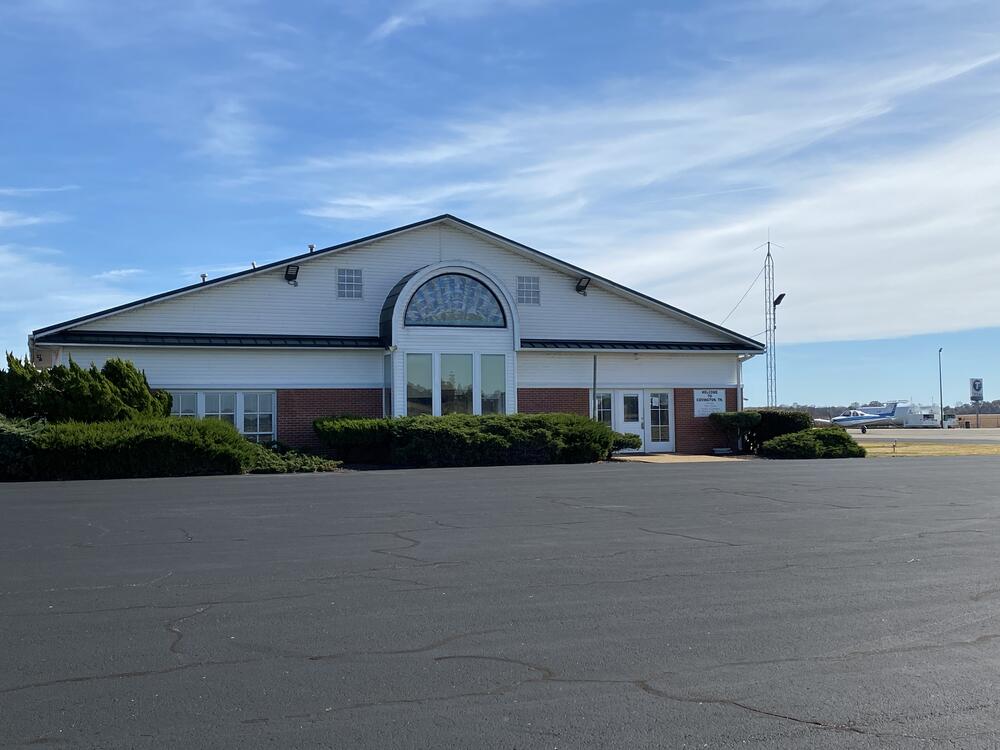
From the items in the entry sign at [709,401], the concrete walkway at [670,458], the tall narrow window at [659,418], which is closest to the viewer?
the concrete walkway at [670,458]

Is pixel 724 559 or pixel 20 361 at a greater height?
pixel 20 361

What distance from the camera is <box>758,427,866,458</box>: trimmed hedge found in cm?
2941

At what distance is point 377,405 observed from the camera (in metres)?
30.3

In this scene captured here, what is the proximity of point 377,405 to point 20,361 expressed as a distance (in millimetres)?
9787

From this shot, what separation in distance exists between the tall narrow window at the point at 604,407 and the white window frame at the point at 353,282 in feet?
26.8

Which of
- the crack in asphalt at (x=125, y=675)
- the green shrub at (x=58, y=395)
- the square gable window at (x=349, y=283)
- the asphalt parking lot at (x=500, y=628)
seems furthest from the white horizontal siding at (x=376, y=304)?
the crack in asphalt at (x=125, y=675)

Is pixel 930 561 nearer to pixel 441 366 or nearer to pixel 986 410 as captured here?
pixel 441 366

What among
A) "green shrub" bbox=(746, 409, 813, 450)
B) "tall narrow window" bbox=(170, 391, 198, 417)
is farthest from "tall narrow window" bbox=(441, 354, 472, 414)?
"green shrub" bbox=(746, 409, 813, 450)

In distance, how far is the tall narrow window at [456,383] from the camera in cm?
3033

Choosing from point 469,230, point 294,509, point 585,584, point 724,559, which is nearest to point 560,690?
point 585,584

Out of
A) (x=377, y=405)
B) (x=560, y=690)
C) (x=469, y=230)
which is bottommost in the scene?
(x=560, y=690)

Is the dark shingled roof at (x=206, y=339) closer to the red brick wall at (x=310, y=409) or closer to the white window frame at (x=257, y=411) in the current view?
the red brick wall at (x=310, y=409)

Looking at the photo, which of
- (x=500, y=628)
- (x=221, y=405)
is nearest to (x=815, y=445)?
(x=221, y=405)

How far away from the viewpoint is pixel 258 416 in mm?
29281
